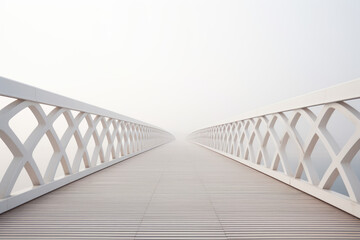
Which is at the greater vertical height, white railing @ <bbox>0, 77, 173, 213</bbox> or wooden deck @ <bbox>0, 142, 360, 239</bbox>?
white railing @ <bbox>0, 77, 173, 213</bbox>

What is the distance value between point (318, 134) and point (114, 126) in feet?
17.6

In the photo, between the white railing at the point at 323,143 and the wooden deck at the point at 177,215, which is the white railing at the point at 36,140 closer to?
the wooden deck at the point at 177,215

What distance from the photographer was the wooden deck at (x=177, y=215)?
2.20 m

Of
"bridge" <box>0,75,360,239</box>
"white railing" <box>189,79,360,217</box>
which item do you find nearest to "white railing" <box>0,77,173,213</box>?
"bridge" <box>0,75,360,239</box>

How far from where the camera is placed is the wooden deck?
2201 mm

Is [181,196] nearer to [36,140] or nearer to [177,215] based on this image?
[177,215]

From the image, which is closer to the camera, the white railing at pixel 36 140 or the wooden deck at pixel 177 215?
the wooden deck at pixel 177 215

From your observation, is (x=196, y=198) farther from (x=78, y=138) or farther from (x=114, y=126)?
(x=114, y=126)

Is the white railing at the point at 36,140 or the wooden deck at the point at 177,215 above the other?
the white railing at the point at 36,140

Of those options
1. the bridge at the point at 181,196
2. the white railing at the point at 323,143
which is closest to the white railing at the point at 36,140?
the bridge at the point at 181,196

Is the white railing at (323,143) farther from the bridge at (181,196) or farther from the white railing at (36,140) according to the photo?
the white railing at (36,140)

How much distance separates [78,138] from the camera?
14.9 feet

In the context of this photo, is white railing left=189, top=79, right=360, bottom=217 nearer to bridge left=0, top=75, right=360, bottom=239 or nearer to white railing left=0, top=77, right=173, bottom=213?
bridge left=0, top=75, right=360, bottom=239

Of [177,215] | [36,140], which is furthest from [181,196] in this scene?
[36,140]
